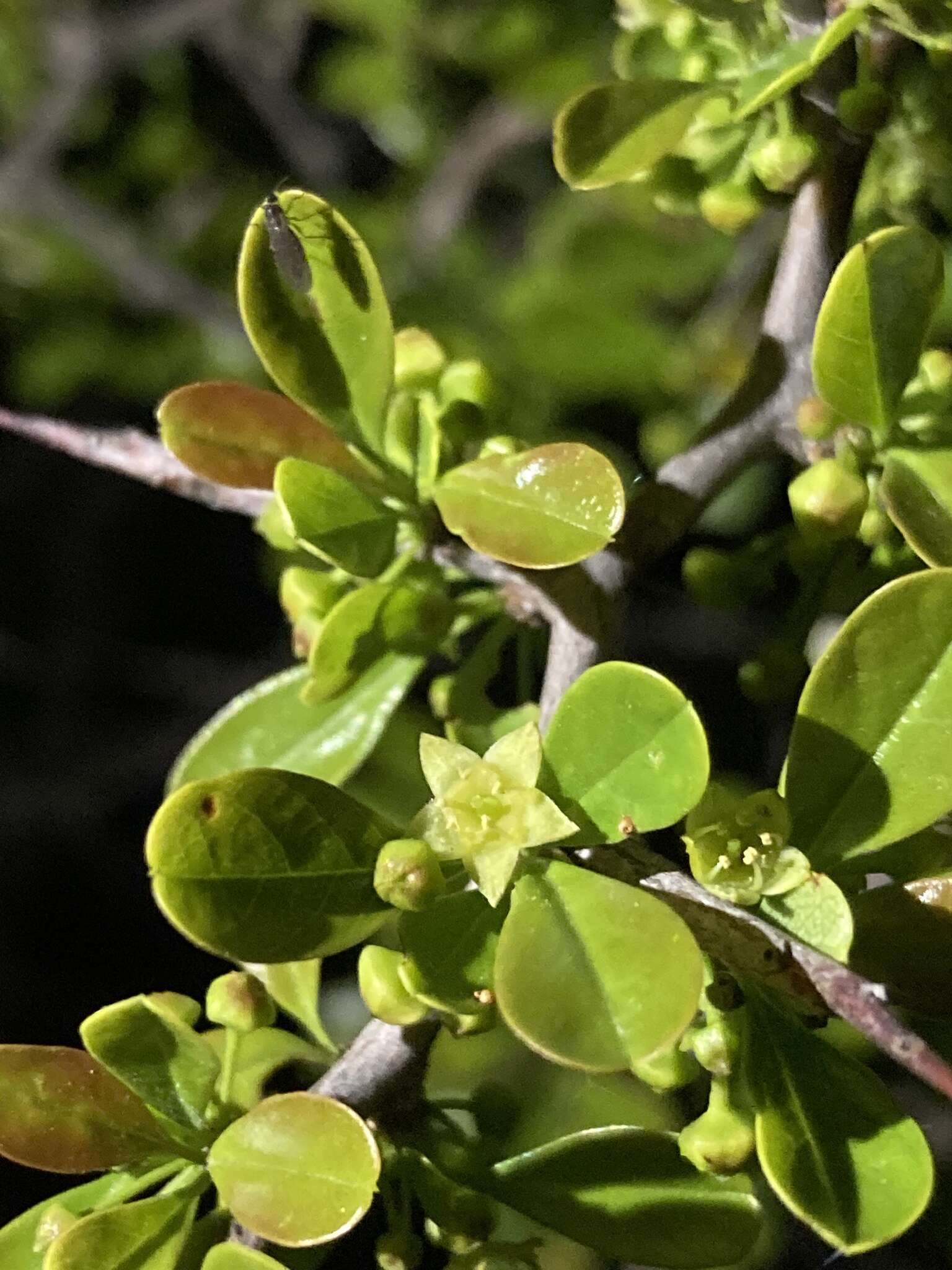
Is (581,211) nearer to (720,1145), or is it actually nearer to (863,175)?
(863,175)

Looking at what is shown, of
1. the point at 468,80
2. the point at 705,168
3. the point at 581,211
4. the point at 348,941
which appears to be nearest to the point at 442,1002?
the point at 348,941

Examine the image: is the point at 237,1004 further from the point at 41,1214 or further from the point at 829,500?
the point at 829,500

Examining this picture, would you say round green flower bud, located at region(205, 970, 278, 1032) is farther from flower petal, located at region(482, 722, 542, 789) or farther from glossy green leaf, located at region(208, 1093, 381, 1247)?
flower petal, located at region(482, 722, 542, 789)

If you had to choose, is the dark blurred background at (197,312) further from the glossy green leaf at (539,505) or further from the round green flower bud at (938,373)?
the glossy green leaf at (539,505)

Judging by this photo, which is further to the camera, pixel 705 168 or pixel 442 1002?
pixel 705 168

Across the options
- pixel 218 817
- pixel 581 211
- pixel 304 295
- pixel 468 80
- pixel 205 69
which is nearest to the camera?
pixel 218 817

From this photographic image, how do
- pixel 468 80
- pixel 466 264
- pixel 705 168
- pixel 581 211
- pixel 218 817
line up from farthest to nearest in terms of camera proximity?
pixel 468 80 → pixel 466 264 → pixel 581 211 → pixel 705 168 → pixel 218 817
